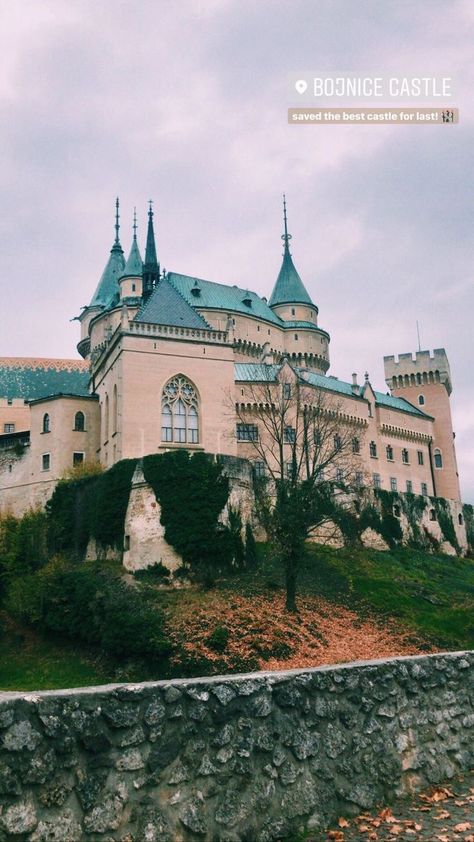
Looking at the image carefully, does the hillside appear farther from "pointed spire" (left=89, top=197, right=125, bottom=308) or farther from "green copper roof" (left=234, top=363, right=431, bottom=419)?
"pointed spire" (left=89, top=197, right=125, bottom=308)

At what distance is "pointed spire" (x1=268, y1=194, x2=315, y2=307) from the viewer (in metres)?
78.7

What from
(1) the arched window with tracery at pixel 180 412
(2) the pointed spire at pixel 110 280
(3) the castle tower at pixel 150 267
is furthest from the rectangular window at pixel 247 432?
(2) the pointed spire at pixel 110 280

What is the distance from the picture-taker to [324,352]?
77312 millimetres

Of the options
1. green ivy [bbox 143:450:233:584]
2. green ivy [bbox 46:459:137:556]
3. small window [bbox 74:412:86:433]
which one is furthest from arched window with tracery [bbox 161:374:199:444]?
small window [bbox 74:412:86:433]

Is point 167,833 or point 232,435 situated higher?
point 232,435

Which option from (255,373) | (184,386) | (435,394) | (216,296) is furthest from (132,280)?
(435,394)

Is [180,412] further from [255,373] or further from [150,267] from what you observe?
[150,267]

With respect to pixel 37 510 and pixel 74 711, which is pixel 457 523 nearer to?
pixel 37 510

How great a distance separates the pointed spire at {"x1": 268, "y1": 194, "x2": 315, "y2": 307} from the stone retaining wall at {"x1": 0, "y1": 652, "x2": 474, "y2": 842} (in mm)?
71821

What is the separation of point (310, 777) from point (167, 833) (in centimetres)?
167

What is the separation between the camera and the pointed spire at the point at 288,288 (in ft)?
258

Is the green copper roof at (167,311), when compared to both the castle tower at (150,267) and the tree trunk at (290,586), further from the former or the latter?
the tree trunk at (290,586)

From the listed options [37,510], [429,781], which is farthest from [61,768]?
[37,510]

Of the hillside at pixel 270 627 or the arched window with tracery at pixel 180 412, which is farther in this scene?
the arched window with tracery at pixel 180 412
